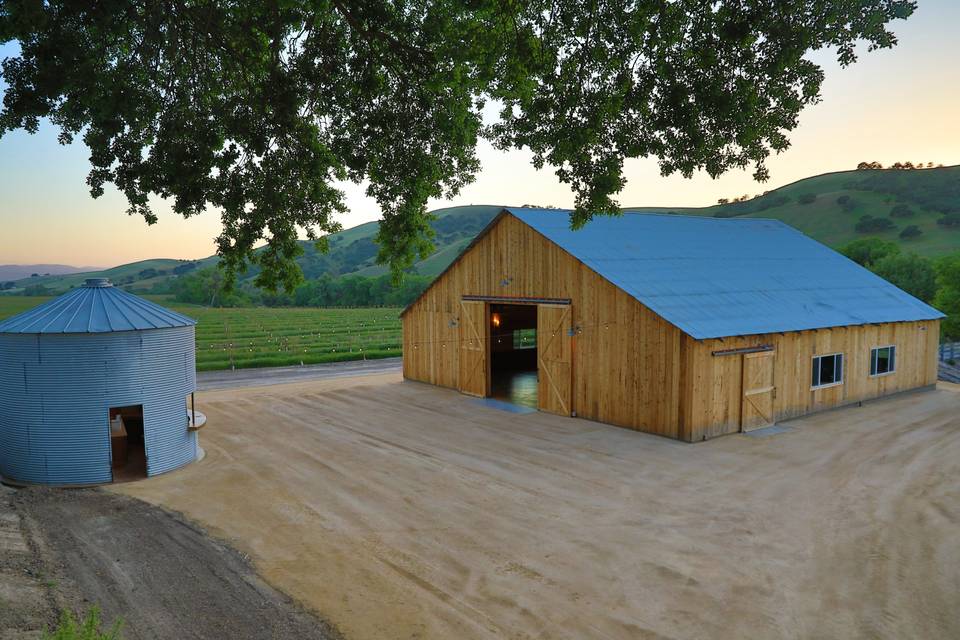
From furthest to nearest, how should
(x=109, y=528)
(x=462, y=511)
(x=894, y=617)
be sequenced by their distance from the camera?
(x=462, y=511)
(x=109, y=528)
(x=894, y=617)

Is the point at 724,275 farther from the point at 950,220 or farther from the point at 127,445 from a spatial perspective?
the point at 950,220

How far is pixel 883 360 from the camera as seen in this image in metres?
20.4

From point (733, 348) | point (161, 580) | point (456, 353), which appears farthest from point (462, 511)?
point (456, 353)

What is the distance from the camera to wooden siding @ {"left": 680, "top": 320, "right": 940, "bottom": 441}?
14.9 metres

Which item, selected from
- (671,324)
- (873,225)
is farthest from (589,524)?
(873,225)

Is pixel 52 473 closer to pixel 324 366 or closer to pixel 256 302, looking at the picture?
pixel 324 366

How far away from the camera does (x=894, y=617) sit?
716 centimetres

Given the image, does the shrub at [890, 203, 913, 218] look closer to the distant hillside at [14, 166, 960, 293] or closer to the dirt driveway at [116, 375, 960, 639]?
the distant hillside at [14, 166, 960, 293]

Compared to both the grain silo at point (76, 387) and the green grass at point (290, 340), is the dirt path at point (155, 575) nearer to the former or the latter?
the grain silo at point (76, 387)

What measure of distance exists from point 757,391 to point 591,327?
4.64 m

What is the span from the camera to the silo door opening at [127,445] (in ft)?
42.6

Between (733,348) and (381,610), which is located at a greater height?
(733,348)

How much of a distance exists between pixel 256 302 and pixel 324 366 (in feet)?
296

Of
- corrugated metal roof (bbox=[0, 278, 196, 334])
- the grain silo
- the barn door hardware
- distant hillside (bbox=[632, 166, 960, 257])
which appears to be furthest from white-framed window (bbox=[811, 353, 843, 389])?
distant hillside (bbox=[632, 166, 960, 257])
